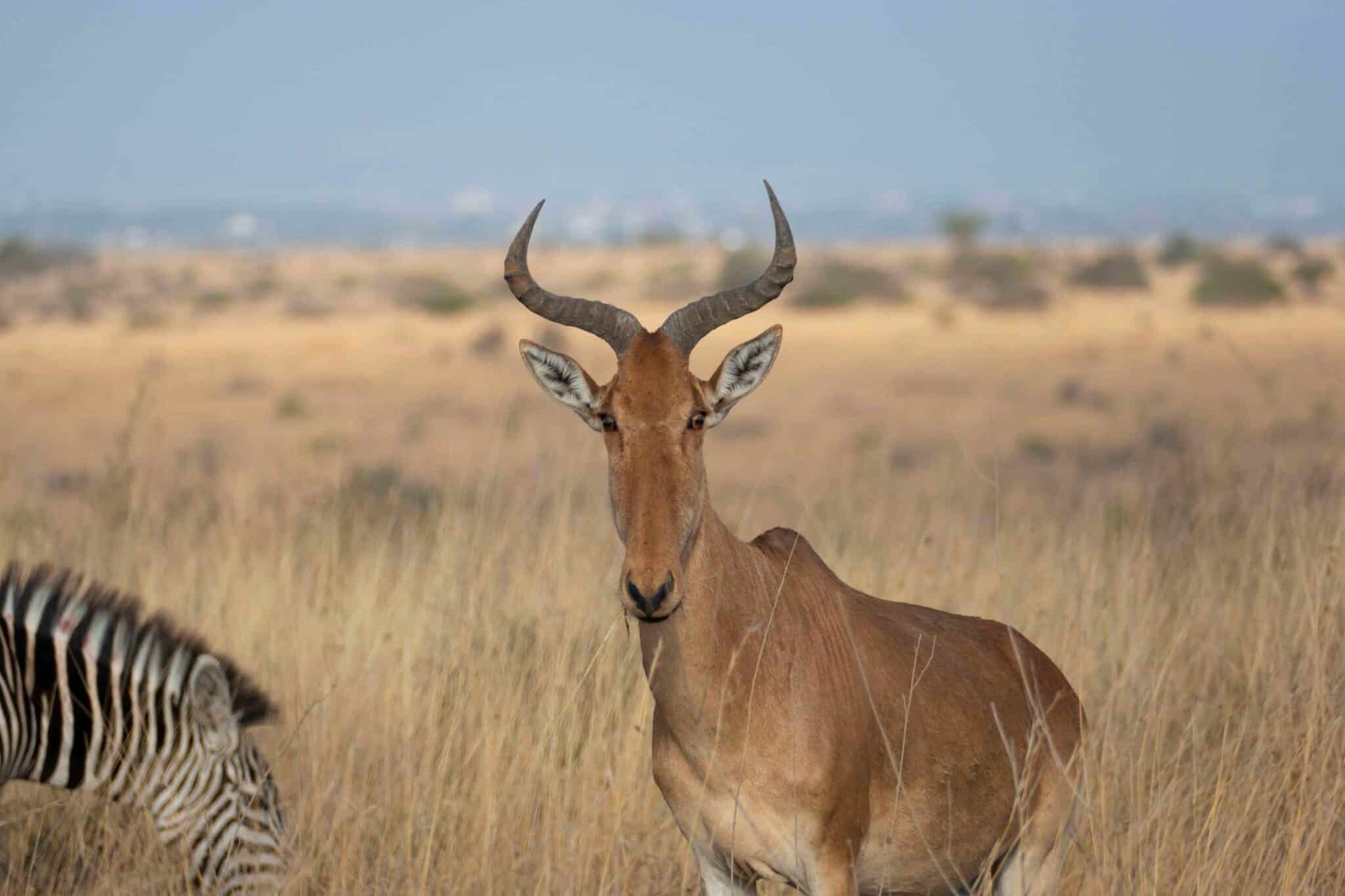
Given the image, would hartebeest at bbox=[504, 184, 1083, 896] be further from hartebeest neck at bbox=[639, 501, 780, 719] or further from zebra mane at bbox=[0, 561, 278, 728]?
zebra mane at bbox=[0, 561, 278, 728]

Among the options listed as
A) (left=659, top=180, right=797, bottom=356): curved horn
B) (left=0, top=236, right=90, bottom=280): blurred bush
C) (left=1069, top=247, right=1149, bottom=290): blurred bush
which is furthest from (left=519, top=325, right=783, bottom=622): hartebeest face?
(left=0, top=236, right=90, bottom=280): blurred bush

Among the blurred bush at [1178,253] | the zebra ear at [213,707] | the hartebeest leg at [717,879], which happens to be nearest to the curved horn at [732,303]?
the hartebeest leg at [717,879]

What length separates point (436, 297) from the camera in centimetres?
5341

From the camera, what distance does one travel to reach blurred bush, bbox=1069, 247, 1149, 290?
195 ft

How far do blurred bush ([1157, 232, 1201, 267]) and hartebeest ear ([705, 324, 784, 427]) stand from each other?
7345 cm

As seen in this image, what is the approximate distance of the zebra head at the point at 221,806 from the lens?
20.3 ft

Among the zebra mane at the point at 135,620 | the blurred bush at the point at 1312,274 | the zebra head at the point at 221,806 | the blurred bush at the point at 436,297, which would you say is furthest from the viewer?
the blurred bush at the point at 1312,274

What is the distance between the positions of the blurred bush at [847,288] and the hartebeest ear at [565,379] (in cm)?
4703

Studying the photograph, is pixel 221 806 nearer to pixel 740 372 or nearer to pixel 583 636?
pixel 583 636

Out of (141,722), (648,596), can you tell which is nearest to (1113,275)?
(141,722)

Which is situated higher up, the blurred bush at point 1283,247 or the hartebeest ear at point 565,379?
the blurred bush at point 1283,247

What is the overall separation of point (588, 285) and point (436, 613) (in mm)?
58867

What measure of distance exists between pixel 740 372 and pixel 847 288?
5239cm

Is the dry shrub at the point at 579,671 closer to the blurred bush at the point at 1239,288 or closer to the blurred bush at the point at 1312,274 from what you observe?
the blurred bush at the point at 1239,288
